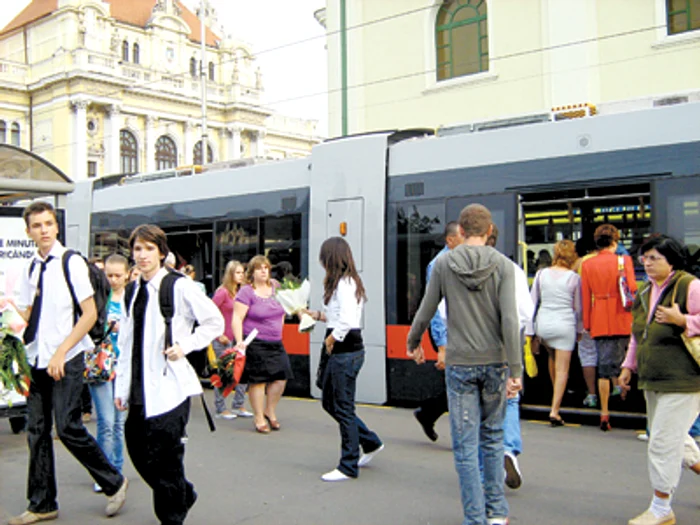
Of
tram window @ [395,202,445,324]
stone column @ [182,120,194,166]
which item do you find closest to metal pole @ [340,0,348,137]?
tram window @ [395,202,445,324]

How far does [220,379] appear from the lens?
6.97 metres

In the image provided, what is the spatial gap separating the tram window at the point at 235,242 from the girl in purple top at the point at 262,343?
95.1 inches

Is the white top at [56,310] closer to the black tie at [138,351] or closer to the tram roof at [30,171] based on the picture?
the black tie at [138,351]

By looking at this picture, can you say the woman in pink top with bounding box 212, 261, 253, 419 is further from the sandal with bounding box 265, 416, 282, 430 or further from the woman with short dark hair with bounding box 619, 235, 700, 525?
the woman with short dark hair with bounding box 619, 235, 700, 525

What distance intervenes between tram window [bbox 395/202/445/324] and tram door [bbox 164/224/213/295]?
3.44 metres

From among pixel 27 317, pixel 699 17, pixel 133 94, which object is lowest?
pixel 27 317

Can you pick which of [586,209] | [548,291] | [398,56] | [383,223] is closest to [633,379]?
[548,291]

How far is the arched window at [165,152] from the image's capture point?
222 feet

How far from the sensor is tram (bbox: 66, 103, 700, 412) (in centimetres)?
738

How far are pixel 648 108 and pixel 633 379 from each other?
255 cm

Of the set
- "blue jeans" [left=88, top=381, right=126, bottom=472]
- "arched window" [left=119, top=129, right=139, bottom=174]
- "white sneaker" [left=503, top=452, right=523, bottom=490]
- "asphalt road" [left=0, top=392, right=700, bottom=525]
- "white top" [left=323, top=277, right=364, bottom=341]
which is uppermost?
"arched window" [left=119, top=129, right=139, bottom=174]

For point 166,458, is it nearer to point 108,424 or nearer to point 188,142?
point 108,424

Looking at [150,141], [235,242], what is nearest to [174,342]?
[235,242]

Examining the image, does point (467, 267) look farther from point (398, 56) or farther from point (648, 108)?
point (398, 56)
